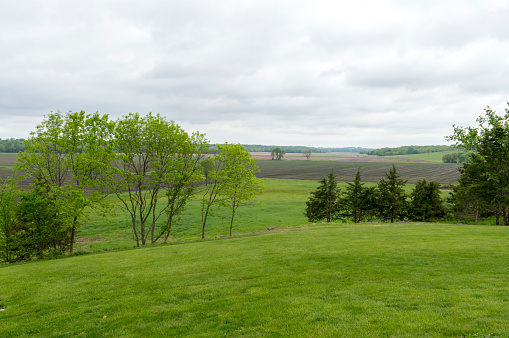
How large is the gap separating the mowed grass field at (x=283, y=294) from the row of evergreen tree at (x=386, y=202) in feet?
85.1

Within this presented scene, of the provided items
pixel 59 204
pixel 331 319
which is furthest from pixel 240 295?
pixel 59 204

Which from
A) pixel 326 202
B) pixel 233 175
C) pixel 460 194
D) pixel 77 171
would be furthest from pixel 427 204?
pixel 77 171

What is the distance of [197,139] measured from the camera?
121 feet

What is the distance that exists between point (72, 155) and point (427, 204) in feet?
168

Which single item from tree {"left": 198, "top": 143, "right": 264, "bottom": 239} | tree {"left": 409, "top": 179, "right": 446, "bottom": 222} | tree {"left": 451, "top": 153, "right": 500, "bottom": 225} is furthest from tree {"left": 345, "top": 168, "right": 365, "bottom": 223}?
tree {"left": 198, "top": 143, "right": 264, "bottom": 239}

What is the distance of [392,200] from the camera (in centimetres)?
4519

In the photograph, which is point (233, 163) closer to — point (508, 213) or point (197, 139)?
point (197, 139)

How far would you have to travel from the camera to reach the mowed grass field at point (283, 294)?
27.6 feet

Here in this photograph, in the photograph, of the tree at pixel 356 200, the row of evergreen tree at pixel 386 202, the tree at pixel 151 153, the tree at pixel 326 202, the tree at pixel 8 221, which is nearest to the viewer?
the tree at pixel 8 221

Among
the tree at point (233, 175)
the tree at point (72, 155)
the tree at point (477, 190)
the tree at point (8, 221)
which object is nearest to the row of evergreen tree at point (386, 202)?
the tree at point (477, 190)

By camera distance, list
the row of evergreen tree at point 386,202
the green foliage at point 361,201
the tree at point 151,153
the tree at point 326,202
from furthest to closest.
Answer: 1. the tree at point 326,202
2. the green foliage at point 361,201
3. the row of evergreen tree at point 386,202
4. the tree at point 151,153

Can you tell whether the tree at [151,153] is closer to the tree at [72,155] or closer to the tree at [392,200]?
the tree at [72,155]

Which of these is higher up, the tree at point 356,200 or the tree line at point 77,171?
the tree line at point 77,171

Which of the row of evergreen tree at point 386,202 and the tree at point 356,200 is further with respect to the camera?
the tree at point 356,200
